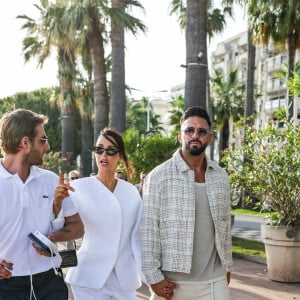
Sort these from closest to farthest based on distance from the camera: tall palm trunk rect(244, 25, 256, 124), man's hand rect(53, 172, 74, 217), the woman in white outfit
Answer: man's hand rect(53, 172, 74, 217) → the woman in white outfit → tall palm trunk rect(244, 25, 256, 124)

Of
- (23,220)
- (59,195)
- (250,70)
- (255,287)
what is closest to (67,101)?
(250,70)

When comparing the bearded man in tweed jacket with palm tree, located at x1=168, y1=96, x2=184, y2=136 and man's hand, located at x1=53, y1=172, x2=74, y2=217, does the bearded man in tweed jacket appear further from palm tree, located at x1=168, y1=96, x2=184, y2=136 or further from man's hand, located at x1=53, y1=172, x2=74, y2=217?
palm tree, located at x1=168, y1=96, x2=184, y2=136

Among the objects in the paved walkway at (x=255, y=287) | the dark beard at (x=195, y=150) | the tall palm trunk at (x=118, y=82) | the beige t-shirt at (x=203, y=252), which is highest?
the tall palm trunk at (x=118, y=82)

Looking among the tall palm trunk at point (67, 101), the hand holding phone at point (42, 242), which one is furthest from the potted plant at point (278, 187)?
the tall palm trunk at point (67, 101)

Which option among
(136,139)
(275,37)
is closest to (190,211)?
(136,139)

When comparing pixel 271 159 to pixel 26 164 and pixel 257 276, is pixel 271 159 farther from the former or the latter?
pixel 26 164

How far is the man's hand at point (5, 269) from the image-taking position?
10.3 ft

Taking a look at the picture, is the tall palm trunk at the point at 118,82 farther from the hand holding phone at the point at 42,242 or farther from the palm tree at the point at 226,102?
the palm tree at the point at 226,102

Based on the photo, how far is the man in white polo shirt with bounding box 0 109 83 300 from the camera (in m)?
3.26

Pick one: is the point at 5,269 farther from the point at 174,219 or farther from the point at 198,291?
the point at 198,291

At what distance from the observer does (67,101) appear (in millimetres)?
28750

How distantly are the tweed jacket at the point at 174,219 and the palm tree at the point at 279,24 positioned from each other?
20508 millimetres

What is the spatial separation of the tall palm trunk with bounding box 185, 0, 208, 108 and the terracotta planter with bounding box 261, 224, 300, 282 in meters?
3.46

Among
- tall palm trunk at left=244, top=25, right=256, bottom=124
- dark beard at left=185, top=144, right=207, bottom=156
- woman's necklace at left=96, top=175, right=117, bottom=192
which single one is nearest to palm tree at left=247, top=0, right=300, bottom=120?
tall palm trunk at left=244, top=25, right=256, bottom=124
